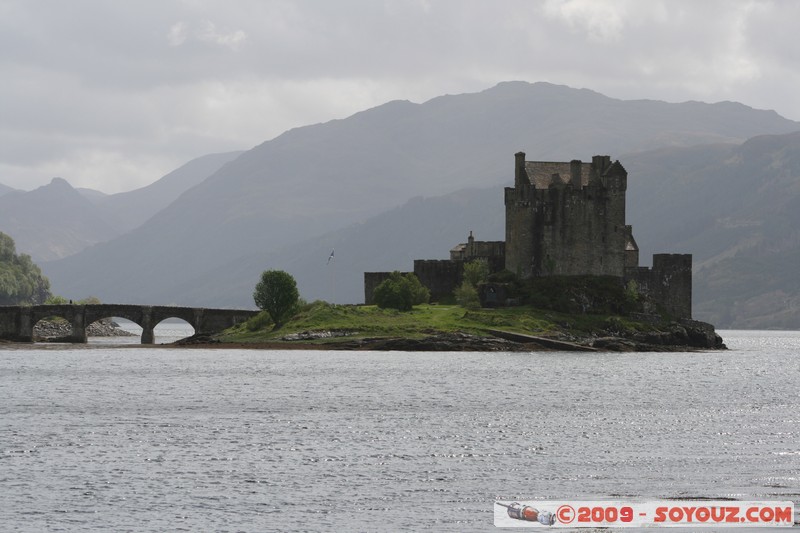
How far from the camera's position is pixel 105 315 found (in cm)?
17462

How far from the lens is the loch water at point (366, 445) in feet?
145

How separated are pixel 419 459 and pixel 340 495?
31.2ft

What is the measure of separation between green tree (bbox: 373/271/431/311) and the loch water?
4149cm

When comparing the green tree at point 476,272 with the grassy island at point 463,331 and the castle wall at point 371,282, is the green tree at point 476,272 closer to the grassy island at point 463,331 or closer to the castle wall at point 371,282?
the grassy island at point 463,331

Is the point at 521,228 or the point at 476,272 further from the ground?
the point at 521,228

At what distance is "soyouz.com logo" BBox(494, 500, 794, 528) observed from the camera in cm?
4034

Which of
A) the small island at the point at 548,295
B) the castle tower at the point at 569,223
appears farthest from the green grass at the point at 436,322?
the castle tower at the point at 569,223

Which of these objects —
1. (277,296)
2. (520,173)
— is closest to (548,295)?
(520,173)

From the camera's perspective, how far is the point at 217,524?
41438 millimetres

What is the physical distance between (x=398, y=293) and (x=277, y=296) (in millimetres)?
14342

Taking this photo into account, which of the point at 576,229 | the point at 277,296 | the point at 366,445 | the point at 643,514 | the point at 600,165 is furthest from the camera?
the point at 600,165

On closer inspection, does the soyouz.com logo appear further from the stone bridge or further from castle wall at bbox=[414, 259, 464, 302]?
the stone bridge

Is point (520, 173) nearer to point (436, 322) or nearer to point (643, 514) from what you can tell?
point (436, 322)

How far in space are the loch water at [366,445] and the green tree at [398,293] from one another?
41490 millimetres
